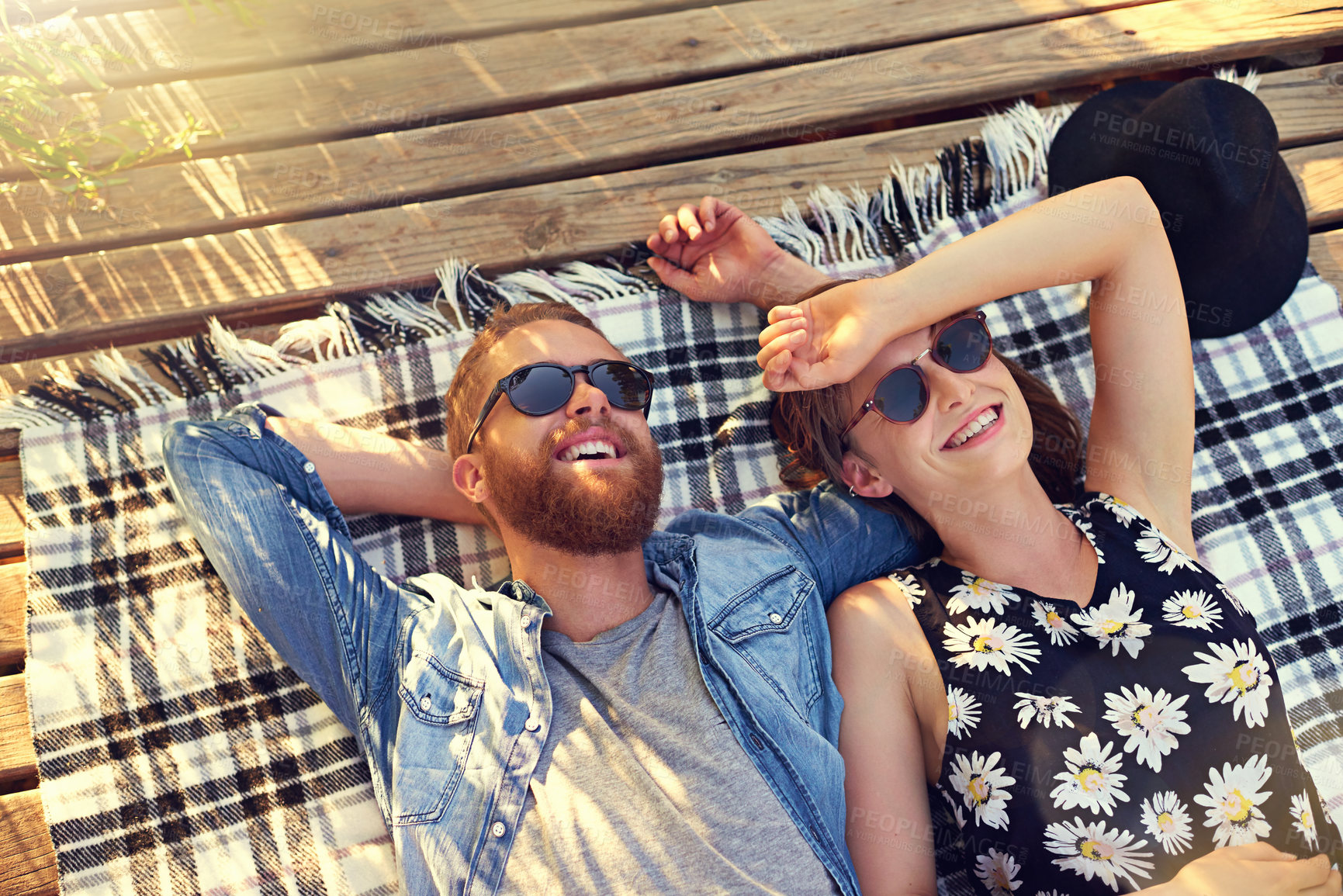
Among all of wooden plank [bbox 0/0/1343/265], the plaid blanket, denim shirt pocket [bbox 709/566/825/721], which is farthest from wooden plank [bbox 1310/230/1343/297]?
denim shirt pocket [bbox 709/566/825/721]

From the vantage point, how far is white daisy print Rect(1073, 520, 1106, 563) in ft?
7.55

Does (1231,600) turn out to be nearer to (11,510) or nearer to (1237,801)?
(1237,801)

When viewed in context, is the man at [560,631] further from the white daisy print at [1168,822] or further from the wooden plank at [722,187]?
the white daisy print at [1168,822]

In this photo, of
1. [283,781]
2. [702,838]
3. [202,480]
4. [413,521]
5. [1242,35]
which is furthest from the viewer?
[1242,35]

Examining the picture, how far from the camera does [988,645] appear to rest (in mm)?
2246

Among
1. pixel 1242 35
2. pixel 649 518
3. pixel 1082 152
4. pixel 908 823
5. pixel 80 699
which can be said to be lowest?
pixel 908 823

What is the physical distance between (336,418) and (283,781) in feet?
3.76

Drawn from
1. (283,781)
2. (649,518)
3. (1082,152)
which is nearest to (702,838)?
(649,518)

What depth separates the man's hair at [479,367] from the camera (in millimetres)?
2441

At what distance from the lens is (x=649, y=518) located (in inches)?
90.5

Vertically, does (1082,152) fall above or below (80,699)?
above

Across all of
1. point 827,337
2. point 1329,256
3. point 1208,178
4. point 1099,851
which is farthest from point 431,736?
point 1329,256

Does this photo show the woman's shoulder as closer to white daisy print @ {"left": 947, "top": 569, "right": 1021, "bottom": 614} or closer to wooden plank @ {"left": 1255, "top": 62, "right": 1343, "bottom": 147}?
white daisy print @ {"left": 947, "top": 569, "right": 1021, "bottom": 614}

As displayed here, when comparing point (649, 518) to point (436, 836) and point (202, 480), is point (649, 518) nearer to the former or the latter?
point (436, 836)
